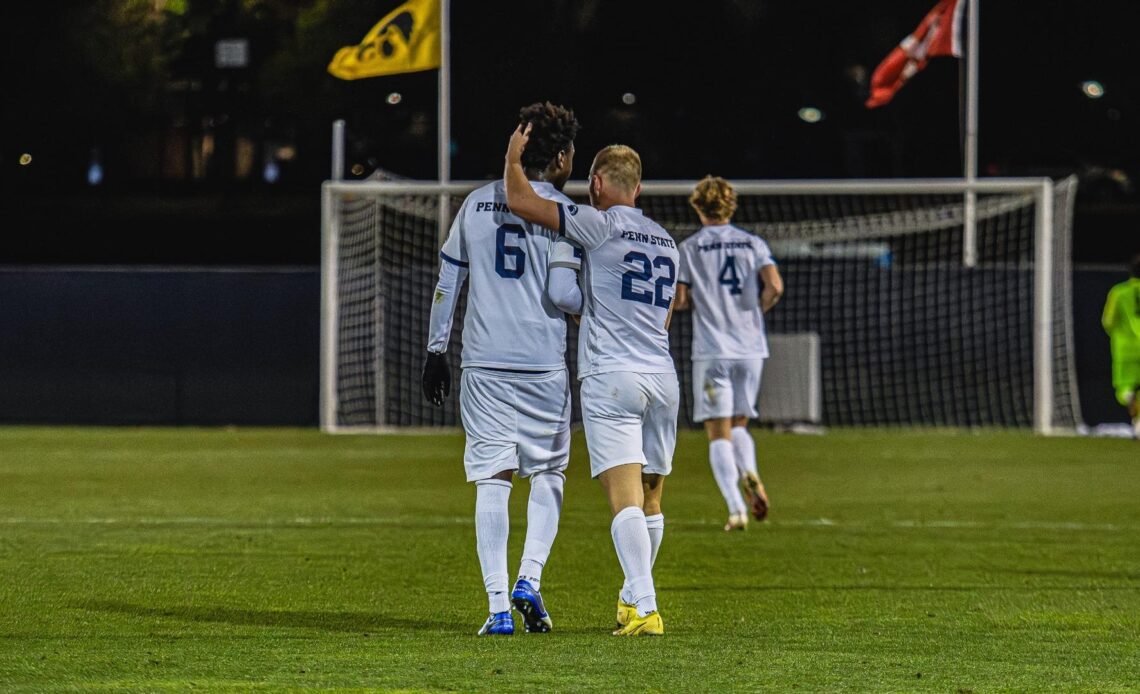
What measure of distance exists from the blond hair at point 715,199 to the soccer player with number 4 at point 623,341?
3483 mm

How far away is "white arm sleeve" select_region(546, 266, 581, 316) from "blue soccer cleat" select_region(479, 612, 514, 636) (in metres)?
1.11

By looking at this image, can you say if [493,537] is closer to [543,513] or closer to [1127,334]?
[543,513]

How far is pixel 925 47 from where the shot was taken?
2069 cm

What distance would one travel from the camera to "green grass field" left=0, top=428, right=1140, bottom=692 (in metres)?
5.55

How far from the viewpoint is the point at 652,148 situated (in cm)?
3219

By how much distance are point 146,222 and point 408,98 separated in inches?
222

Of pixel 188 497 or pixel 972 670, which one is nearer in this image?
pixel 972 670

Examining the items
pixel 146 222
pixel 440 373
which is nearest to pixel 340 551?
pixel 440 373

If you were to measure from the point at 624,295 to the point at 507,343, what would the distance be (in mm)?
451

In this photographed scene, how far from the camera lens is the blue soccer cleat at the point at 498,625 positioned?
6227 mm

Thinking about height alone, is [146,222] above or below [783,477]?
above

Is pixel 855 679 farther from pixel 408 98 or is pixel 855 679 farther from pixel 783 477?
pixel 408 98

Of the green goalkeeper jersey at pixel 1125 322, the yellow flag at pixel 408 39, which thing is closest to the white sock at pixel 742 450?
the green goalkeeper jersey at pixel 1125 322

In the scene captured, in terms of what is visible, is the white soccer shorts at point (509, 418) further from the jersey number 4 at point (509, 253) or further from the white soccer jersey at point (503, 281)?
the jersey number 4 at point (509, 253)
